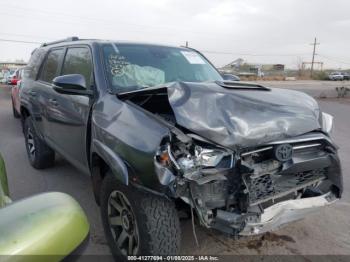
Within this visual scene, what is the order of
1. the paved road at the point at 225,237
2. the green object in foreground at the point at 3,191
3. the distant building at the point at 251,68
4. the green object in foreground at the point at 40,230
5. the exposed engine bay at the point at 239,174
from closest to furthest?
the green object in foreground at the point at 40,230, the exposed engine bay at the point at 239,174, the green object in foreground at the point at 3,191, the paved road at the point at 225,237, the distant building at the point at 251,68

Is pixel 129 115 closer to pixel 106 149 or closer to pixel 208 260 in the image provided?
pixel 106 149

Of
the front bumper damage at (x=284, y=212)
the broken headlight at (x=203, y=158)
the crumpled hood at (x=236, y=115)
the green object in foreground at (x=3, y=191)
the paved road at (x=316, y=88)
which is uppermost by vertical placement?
the crumpled hood at (x=236, y=115)

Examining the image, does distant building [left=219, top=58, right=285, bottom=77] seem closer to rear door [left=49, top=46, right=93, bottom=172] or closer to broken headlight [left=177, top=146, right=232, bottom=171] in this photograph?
rear door [left=49, top=46, right=93, bottom=172]

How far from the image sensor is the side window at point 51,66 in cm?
473

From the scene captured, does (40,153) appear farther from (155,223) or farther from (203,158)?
(203,158)

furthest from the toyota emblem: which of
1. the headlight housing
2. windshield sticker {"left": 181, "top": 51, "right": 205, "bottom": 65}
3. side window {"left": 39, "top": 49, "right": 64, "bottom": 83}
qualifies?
side window {"left": 39, "top": 49, "right": 64, "bottom": 83}

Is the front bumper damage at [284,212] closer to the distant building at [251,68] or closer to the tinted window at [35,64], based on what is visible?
the tinted window at [35,64]

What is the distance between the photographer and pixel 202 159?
2.45 meters

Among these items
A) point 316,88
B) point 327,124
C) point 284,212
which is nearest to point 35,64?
point 327,124

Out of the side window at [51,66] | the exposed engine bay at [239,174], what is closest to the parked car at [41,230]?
the exposed engine bay at [239,174]

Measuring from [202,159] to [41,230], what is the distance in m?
1.40

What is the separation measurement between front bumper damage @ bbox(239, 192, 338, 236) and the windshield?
1.74 m

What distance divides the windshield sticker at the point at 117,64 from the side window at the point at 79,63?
24 centimetres

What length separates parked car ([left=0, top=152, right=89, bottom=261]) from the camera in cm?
116
